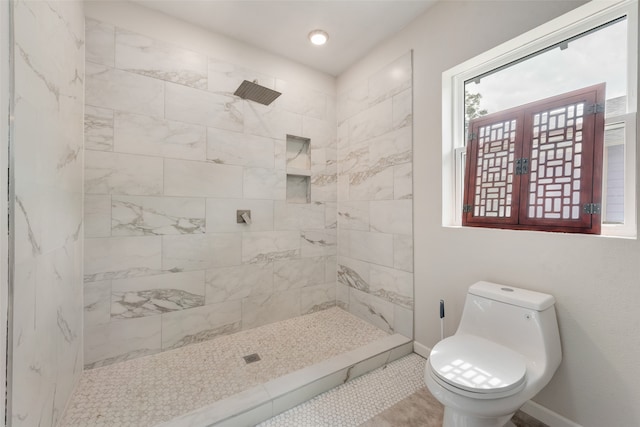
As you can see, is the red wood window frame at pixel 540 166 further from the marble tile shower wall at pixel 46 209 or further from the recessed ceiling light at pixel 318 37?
the marble tile shower wall at pixel 46 209

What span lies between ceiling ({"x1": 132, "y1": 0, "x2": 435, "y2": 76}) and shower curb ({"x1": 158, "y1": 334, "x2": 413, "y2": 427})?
8.69ft

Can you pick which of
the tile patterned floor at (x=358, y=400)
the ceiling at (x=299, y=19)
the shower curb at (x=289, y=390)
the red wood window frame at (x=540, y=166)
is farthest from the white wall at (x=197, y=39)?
the tile patterned floor at (x=358, y=400)

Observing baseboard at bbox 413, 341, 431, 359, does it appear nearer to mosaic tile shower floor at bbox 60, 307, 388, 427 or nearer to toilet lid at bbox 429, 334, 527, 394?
mosaic tile shower floor at bbox 60, 307, 388, 427

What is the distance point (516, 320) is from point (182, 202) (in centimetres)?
240

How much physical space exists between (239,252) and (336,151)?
1.52m

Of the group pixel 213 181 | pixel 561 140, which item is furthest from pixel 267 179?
pixel 561 140

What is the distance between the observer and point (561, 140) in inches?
58.7

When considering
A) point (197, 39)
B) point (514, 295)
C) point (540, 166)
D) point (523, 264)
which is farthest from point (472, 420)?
point (197, 39)

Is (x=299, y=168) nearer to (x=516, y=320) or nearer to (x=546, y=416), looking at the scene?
(x=516, y=320)

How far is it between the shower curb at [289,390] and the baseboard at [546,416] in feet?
2.67

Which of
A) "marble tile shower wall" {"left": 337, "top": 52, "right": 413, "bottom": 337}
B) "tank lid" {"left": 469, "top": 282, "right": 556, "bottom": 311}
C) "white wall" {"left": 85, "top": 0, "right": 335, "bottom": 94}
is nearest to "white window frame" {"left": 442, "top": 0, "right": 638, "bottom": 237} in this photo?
"marble tile shower wall" {"left": 337, "top": 52, "right": 413, "bottom": 337}

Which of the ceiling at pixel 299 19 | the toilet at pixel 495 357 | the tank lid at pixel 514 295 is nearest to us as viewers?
the toilet at pixel 495 357

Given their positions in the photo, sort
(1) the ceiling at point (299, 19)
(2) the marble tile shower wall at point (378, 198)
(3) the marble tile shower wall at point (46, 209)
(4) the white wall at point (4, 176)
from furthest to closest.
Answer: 1. (2) the marble tile shower wall at point (378, 198)
2. (1) the ceiling at point (299, 19)
3. (3) the marble tile shower wall at point (46, 209)
4. (4) the white wall at point (4, 176)

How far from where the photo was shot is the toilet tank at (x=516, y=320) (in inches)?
52.9
